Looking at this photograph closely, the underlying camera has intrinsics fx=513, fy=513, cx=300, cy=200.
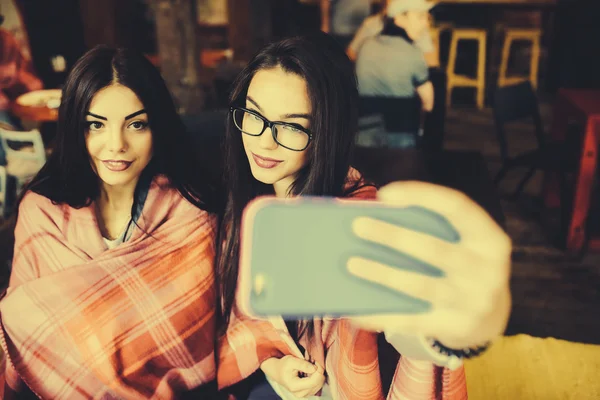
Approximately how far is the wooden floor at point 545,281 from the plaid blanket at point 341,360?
1.30 meters

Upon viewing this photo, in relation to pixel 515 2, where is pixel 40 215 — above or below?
below

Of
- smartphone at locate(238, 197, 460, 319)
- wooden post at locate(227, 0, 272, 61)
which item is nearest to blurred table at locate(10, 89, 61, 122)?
wooden post at locate(227, 0, 272, 61)

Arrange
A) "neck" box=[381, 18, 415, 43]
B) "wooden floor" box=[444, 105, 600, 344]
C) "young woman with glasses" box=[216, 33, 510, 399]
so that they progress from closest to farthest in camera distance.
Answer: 1. "young woman with glasses" box=[216, 33, 510, 399]
2. "wooden floor" box=[444, 105, 600, 344]
3. "neck" box=[381, 18, 415, 43]

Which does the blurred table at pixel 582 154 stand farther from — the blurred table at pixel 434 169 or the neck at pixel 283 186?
the neck at pixel 283 186

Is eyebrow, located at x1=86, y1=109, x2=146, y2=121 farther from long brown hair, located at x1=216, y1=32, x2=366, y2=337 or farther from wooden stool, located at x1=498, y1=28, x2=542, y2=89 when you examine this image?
wooden stool, located at x1=498, y1=28, x2=542, y2=89

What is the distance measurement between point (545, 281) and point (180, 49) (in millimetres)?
2387

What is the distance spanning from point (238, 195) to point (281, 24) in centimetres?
488

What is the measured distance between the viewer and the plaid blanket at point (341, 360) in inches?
30.5

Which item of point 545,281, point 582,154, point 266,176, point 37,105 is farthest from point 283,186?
point 37,105

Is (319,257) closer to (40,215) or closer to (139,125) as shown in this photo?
(139,125)

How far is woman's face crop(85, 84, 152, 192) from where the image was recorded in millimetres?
978

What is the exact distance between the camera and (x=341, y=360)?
958 millimetres

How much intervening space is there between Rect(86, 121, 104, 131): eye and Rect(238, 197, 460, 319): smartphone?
556 mm

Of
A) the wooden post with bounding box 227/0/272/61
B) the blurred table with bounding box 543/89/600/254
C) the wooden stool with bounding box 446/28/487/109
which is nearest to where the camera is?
the blurred table with bounding box 543/89/600/254
